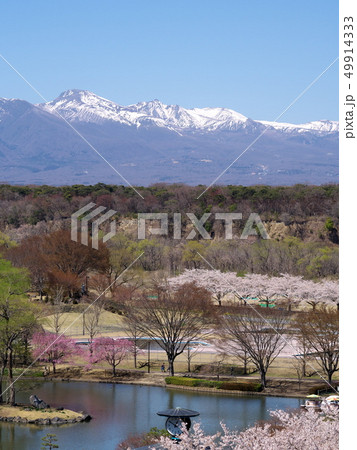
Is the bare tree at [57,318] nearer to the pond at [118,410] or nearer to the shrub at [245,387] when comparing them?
the pond at [118,410]

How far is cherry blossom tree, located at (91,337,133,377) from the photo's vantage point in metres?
36.3

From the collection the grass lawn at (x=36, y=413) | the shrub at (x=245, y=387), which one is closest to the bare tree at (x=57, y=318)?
the shrub at (x=245, y=387)

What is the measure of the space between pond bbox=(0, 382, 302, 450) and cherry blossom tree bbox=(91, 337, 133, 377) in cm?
193

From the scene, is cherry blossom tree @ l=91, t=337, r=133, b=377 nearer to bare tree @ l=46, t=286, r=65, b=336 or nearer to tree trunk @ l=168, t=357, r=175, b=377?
tree trunk @ l=168, t=357, r=175, b=377

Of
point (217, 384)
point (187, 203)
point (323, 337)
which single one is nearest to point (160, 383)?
point (217, 384)

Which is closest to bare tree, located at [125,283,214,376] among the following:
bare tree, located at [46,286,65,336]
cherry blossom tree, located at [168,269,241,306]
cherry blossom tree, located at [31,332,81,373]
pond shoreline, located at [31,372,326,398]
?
pond shoreline, located at [31,372,326,398]

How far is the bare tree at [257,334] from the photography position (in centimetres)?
3391

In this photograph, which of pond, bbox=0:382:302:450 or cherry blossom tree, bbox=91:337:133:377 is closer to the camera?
pond, bbox=0:382:302:450

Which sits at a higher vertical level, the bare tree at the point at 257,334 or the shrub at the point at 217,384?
the bare tree at the point at 257,334

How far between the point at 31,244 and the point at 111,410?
3111cm

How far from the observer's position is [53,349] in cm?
3656

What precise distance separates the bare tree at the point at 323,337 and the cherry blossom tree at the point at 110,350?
782 centimetres
